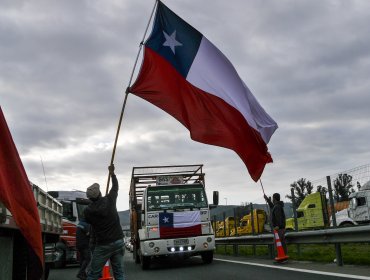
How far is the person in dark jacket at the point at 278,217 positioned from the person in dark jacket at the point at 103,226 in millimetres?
6372

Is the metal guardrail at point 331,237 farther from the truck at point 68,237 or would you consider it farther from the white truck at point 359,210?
the truck at point 68,237

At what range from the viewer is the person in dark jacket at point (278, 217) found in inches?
493

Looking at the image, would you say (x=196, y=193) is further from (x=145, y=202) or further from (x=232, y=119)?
(x=232, y=119)

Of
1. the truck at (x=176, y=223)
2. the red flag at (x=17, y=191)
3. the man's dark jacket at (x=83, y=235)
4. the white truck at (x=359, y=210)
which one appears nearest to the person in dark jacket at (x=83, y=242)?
the man's dark jacket at (x=83, y=235)

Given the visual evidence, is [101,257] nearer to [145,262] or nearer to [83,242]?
[83,242]

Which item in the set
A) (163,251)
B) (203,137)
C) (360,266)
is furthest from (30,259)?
(163,251)

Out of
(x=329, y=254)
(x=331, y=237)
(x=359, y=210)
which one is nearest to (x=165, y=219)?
(x=329, y=254)

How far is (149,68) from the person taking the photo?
27.3ft

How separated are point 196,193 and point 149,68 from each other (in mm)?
6987

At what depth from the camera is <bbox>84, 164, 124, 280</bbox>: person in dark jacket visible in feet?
21.5

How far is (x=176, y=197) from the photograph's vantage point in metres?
14.5

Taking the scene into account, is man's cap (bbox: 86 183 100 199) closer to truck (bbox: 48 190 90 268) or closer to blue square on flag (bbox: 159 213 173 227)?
→ blue square on flag (bbox: 159 213 173 227)

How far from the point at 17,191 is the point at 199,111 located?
5853 mm

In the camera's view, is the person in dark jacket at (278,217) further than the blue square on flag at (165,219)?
No
